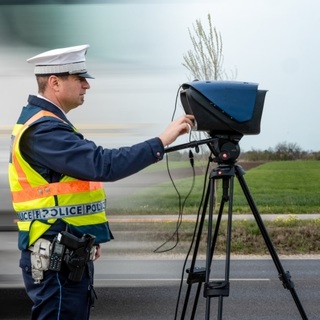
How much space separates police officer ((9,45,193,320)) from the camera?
3096 mm

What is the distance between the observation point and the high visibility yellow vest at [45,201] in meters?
3.18

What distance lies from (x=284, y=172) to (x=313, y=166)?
71 centimetres

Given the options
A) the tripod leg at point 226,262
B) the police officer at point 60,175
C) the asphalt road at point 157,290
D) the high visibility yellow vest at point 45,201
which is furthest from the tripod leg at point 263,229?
the asphalt road at point 157,290

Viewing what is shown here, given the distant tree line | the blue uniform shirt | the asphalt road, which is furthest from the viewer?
the distant tree line

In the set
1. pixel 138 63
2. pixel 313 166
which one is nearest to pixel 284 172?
pixel 313 166

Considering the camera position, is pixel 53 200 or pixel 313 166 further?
pixel 313 166

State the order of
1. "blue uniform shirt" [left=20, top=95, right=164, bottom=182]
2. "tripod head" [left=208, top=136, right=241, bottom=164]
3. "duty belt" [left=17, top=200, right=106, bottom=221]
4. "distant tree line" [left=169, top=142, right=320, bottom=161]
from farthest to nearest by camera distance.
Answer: "distant tree line" [left=169, top=142, right=320, bottom=161] → "tripod head" [left=208, top=136, right=241, bottom=164] → "duty belt" [left=17, top=200, right=106, bottom=221] → "blue uniform shirt" [left=20, top=95, right=164, bottom=182]

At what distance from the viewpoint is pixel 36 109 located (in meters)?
3.27

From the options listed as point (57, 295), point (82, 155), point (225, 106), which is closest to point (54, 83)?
point (82, 155)

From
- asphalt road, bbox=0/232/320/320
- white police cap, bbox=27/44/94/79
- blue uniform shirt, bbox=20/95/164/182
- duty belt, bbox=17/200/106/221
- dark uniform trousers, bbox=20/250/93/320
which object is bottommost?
asphalt road, bbox=0/232/320/320

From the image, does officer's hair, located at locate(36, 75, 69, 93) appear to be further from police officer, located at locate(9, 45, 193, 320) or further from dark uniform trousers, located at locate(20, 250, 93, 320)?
dark uniform trousers, located at locate(20, 250, 93, 320)

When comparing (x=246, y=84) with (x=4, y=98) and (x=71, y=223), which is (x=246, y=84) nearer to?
(x=71, y=223)

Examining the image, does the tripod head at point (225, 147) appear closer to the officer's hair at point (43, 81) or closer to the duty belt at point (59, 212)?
the duty belt at point (59, 212)

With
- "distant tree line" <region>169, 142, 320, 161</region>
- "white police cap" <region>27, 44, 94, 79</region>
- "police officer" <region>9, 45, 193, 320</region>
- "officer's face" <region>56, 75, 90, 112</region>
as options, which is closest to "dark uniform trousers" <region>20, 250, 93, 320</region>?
"police officer" <region>9, 45, 193, 320</region>
